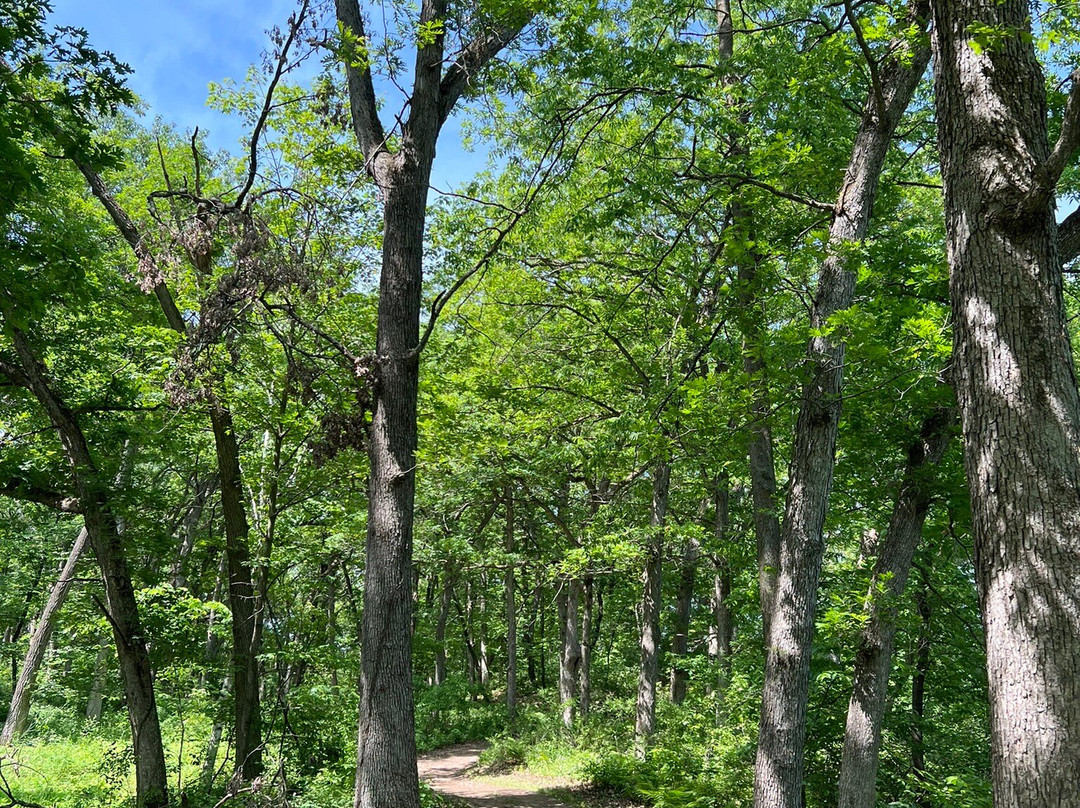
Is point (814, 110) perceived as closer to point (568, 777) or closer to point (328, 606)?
point (568, 777)

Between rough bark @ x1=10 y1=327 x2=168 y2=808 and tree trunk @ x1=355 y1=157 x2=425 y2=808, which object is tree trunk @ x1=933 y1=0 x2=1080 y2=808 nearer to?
tree trunk @ x1=355 y1=157 x2=425 y2=808

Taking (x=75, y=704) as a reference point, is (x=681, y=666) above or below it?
above

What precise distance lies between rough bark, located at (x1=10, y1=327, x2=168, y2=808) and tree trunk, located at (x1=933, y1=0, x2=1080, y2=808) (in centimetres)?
752

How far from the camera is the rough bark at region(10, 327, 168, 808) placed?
22.2 feet

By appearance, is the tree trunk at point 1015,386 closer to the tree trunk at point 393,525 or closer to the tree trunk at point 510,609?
the tree trunk at point 393,525

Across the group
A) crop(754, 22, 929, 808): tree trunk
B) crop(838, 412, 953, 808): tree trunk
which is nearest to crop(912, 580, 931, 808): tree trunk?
crop(838, 412, 953, 808): tree trunk

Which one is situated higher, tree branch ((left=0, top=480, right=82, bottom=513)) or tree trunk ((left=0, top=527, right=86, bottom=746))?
tree branch ((left=0, top=480, right=82, bottom=513))

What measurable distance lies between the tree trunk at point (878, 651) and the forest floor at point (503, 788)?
4.66 meters

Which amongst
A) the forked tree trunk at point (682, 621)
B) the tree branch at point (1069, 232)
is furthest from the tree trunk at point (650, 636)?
the tree branch at point (1069, 232)

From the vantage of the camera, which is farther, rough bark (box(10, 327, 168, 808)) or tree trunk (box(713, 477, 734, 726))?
tree trunk (box(713, 477, 734, 726))

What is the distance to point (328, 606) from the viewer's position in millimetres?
14633

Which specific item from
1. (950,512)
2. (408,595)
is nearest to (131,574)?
(408,595)

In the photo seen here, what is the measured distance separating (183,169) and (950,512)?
13.4 metres

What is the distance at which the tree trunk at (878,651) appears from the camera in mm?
7242
